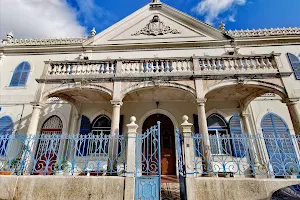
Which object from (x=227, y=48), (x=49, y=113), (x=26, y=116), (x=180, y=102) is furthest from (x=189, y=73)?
(x=26, y=116)

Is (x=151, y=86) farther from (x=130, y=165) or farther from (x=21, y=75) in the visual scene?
(x=21, y=75)

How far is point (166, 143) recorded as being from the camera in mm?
8430

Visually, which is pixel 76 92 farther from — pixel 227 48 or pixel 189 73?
pixel 227 48

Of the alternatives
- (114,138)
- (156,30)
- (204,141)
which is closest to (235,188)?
(204,141)

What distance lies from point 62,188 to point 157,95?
543 cm

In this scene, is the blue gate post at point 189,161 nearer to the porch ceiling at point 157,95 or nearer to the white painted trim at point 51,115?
the porch ceiling at point 157,95

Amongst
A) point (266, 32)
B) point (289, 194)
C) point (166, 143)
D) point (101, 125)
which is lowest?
point (289, 194)

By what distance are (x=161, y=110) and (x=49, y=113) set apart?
6.38 metres

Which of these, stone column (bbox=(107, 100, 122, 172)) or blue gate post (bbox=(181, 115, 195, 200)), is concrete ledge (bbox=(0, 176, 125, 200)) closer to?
stone column (bbox=(107, 100, 122, 172))

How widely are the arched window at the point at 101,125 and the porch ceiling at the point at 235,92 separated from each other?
5.46 meters

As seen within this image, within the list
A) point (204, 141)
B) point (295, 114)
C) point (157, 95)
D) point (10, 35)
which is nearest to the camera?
point (204, 141)

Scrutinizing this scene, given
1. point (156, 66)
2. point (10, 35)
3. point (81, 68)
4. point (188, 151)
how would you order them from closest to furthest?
point (188, 151), point (156, 66), point (81, 68), point (10, 35)

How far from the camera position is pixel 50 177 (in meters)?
4.46

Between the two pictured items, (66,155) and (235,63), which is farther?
(235,63)
